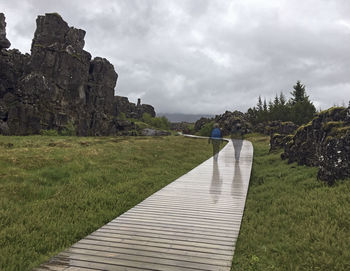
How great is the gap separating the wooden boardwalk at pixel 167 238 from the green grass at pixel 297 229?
0.50 metres

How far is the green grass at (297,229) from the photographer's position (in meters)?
5.32

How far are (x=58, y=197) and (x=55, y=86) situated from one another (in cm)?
7165

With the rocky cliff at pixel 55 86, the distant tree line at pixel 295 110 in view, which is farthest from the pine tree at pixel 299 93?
the rocky cliff at pixel 55 86

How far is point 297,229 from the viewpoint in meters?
6.93

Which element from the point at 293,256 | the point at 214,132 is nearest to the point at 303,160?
the point at 214,132

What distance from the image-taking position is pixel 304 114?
6781cm

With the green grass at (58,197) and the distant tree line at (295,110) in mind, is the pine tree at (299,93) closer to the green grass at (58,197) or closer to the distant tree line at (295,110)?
the distant tree line at (295,110)

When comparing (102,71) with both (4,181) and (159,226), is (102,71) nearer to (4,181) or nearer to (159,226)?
(4,181)

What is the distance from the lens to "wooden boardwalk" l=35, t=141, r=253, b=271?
4.93 metres

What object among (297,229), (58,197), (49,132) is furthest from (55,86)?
(297,229)

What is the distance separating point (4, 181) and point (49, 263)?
771cm

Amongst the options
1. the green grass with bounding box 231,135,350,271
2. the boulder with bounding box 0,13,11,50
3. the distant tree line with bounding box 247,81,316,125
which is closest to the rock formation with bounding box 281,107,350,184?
the green grass with bounding box 231,135,350,271

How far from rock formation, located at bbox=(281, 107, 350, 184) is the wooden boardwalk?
14.6ft

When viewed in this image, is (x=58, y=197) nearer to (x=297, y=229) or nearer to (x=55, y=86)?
(x=297, y=229)
